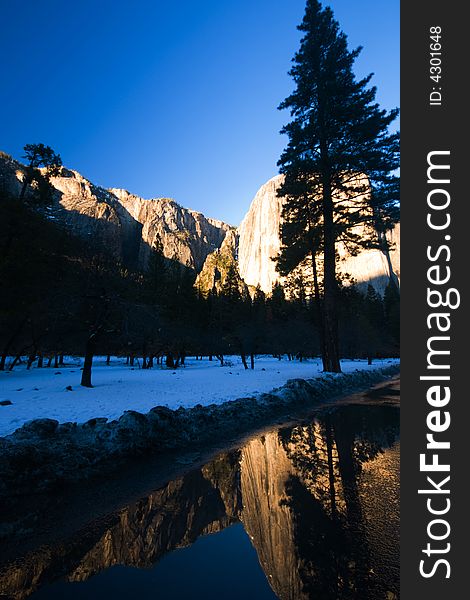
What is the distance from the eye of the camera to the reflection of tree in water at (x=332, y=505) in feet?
5.81

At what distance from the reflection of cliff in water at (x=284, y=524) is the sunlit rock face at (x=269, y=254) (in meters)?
82.7

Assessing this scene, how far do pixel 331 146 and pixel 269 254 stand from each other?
85.5 meters

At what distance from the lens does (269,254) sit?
99.7 m

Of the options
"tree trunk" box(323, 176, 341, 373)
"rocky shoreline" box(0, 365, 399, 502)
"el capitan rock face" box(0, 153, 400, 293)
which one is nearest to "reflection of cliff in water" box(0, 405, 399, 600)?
"rocky shoreline" box(0, 365, 399, 502)

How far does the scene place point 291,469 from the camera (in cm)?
374

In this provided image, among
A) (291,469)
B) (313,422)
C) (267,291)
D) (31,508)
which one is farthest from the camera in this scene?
(267,291)

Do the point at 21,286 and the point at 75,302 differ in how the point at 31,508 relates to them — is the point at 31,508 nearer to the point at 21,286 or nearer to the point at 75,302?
the point at 75,302

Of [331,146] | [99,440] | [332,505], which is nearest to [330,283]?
[331,146]

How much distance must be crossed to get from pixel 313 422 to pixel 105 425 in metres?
4.44

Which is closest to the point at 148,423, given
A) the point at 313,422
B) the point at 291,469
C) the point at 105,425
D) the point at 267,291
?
the point at 105,425

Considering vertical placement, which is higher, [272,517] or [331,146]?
[331,146]
